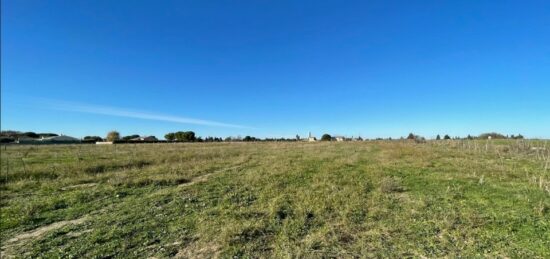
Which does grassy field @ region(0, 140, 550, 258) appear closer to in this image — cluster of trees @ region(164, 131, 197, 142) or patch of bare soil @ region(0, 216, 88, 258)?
patch of bare soil @ region(0, 216, 88, 258)

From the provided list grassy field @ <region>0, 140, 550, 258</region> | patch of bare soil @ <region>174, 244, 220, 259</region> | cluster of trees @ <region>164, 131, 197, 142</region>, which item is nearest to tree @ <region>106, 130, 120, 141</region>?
cluster of trees @ <region>164, 131, 197, 142</region>

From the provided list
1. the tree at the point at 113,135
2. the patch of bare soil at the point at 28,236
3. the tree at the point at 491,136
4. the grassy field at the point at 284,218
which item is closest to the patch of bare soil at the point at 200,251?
the grassy field at the point at 284,218

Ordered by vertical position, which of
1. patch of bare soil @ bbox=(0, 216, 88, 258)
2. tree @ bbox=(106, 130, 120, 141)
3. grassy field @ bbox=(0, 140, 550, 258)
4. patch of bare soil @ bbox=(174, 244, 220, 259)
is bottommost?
patch of bare soil @ bbox=(0, 216, 88, 258)

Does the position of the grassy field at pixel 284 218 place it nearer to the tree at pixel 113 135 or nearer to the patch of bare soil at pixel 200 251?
the patch of bare soil at pixel 200 251

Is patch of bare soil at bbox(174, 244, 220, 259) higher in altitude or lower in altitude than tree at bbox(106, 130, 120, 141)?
lower

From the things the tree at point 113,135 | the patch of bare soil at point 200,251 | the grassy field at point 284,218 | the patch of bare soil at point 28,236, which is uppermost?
the tree at point 113,135

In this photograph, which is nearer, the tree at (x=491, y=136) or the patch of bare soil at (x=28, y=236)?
the patch of bare soil at (x=28, y=236)

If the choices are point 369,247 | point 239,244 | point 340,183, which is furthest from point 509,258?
point 340,183

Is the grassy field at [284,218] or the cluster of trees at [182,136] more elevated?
the cluster of trees at [182,136]

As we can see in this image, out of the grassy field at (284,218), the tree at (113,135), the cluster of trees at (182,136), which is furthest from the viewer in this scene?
the cluster of trees at (182,136)

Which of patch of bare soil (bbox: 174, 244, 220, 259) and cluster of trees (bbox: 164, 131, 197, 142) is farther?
cluster of trees (bbox: 164, 131, 197, 142)

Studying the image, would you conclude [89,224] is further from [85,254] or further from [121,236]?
[85,254]

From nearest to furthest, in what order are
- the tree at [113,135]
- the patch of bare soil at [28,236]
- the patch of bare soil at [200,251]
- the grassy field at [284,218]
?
the patch of bare soil at [200,251], the grassy field at [284,218], the patch of bare soil at [28,236], the tree at [113,135]

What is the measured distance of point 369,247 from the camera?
15.7 feet
